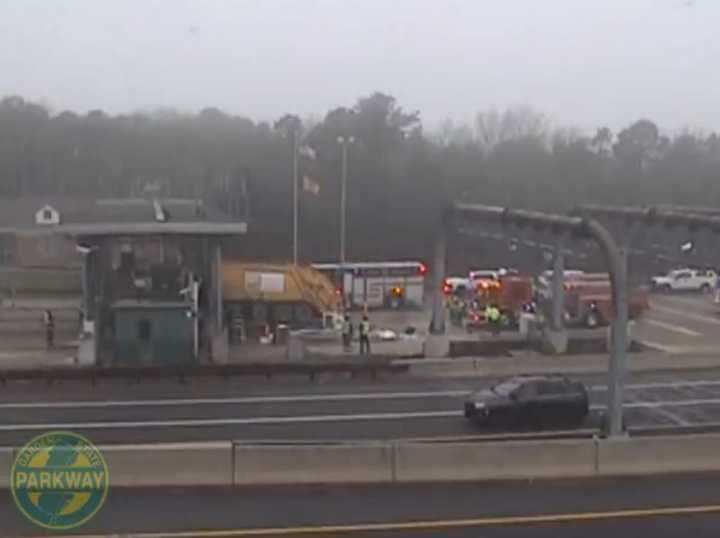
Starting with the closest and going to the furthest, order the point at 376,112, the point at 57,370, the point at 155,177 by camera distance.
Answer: the point at 57,370
the point at 376,112
the point at 155,177

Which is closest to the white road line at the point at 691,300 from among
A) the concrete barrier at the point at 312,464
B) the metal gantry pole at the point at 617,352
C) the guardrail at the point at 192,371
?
the guardrail at the point at 192,371

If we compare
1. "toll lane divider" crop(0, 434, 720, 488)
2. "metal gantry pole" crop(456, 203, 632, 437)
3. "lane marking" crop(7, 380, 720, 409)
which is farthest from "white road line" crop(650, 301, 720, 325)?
"toll lane divider" crop(0, 434, 720, 488)

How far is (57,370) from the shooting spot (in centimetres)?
2091

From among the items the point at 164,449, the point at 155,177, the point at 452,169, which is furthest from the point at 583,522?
the point at 155,177

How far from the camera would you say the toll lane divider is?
1048 centimetres

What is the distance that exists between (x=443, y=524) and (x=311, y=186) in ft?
107

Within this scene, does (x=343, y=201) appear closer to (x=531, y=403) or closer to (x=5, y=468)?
(x=531, y=403)

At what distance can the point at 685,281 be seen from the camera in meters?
43.8

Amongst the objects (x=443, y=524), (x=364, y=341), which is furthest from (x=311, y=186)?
(x=443, y=524)

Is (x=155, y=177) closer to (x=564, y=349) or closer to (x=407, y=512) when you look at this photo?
(x=564, y=349)

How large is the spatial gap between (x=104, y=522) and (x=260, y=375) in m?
12.1

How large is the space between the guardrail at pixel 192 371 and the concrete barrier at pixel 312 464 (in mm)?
10172

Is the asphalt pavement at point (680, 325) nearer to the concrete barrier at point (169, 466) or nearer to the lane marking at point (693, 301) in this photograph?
the lane marking at point (693, 301)

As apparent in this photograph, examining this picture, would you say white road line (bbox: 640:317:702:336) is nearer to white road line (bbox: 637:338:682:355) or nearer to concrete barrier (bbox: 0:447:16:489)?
white road line (bbox: 637:338:682:355)
